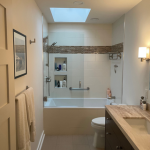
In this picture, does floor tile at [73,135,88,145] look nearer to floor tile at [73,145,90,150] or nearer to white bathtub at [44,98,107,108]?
floor tile at [73,145,90,150]

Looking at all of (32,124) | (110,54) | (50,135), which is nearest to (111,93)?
(110,54)

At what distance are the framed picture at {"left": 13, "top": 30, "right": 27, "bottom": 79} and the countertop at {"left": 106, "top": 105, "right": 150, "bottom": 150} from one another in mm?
1166

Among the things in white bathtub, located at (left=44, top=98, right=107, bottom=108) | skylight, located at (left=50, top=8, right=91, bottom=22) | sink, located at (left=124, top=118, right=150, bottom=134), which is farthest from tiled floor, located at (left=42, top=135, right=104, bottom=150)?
skylight, located at (left=50, top=8, right=91, bottom=22)

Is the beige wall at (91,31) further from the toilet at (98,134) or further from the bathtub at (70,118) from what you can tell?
the toilet at (98,134)

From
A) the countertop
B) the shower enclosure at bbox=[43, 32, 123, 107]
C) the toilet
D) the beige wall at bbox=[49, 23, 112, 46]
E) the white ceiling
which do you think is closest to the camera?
the countertop

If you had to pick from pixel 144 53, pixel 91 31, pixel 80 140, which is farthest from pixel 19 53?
pixel 91 31

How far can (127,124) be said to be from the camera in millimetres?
1660

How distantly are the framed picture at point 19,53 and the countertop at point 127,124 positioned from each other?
117cm

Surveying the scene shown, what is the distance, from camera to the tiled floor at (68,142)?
111 inches

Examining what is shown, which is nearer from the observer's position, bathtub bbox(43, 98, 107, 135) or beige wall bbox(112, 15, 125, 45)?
beige wall bbox(112, 15, 125, 45)

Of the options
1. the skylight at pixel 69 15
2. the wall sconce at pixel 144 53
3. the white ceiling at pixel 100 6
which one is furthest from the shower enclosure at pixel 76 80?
the wall sconce at pixel 144 53

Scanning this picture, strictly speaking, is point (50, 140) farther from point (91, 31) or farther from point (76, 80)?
point (91, 31)

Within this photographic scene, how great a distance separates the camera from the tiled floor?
111 inches

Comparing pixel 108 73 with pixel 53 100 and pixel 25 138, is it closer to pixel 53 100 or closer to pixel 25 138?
pixel 53 100
